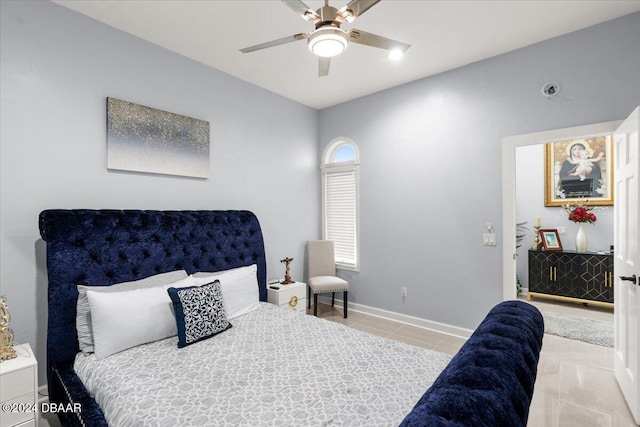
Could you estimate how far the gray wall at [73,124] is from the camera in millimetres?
2131

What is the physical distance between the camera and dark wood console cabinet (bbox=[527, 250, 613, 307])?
14.0 ft

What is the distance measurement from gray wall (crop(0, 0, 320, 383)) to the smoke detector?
3.18 meters

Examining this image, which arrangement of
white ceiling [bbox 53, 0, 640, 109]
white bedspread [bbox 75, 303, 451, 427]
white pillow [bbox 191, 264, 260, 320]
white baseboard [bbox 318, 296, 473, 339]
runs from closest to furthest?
white bedspread [bbox 75, 303, 451, 427] < white ceiling [bbox 53, 0, 640, 109] < white pillow [bbox 191, 264, 260, 320] < white baseboard [bbox 318, 296, 473, 339]

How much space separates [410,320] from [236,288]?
2.33 meters

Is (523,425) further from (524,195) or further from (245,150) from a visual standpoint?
(524,195)

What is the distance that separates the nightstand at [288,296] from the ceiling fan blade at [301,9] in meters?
2.62

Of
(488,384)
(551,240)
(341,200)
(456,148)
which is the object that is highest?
(456,148)

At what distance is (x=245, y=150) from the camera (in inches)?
145

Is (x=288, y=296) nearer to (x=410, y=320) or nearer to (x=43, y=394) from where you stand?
(x=410, y=320)

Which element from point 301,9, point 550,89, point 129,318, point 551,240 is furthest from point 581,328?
point 129,318

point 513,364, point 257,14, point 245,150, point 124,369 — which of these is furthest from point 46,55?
point 513,364

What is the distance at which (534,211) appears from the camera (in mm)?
5254

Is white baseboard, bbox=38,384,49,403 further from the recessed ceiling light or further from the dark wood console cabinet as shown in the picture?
the dark wood console cabinet

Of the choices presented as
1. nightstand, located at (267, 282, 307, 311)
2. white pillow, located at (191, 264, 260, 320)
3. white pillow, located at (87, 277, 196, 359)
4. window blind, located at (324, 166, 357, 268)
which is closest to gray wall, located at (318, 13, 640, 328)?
window blind, located at (324, 166, 357, 268)
